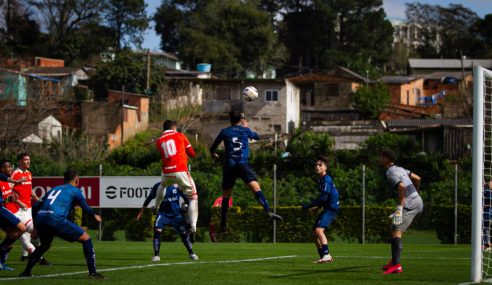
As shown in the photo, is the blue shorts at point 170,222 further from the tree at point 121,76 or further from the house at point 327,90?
the house at point 327,90

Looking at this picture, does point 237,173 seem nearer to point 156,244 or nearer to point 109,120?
point 156,244

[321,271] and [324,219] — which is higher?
[324,219]

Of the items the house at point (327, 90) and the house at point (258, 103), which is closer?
the house at point (258, 103)

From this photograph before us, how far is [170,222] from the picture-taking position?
20.1m

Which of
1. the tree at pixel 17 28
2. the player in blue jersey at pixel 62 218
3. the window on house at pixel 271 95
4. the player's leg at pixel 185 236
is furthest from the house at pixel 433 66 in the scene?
the player in blue jersey at pixel 62 218

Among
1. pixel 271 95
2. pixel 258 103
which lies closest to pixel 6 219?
pixel 271 95

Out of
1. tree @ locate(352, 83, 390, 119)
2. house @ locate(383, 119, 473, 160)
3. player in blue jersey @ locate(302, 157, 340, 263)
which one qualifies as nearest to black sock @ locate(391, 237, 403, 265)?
player in blue jersey @ locate(302, 157, 340, 263)

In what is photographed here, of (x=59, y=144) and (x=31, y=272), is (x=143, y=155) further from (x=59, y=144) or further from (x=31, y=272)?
(x=31, y=272)

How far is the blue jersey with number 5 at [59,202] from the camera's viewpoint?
47.8ft

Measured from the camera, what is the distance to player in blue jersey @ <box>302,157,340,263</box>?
57.6ft

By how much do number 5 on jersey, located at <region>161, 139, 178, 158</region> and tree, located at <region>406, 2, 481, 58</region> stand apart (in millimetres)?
104953

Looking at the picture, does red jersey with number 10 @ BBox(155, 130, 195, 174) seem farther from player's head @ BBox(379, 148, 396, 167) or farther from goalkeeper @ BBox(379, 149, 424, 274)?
goalkeeper @ BBox(379, 149, 424, 274)

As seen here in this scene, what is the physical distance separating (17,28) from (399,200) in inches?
3511

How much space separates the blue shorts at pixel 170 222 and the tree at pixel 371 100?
220ft
